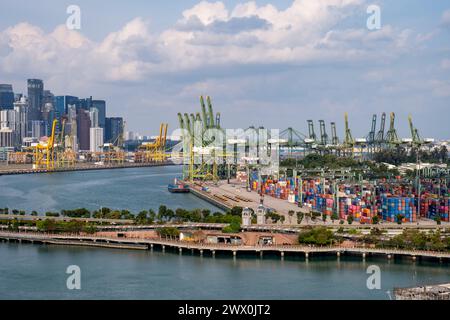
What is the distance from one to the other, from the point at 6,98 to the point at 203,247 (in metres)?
64.3

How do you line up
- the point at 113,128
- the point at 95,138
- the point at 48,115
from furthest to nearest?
the point at 113,128 → the point at 48,115 → the point at 95,138

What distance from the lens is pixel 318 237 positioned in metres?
11.4

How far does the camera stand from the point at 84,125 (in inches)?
2643

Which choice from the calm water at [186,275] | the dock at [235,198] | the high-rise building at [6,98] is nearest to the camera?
the calm water at [186,275]

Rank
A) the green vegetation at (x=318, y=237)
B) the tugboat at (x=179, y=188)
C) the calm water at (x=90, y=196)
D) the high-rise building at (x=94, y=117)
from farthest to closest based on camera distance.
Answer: the high-rise building at (x=94, y=117)
the tugboat at (x=179, y=188)
the calm water at (x=90, y=196)
the green vegetation at (x=318, y=237)

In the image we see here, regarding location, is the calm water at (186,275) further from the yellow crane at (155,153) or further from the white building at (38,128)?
the white building at (38,128)

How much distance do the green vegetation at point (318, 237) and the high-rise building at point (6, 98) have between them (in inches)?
2516

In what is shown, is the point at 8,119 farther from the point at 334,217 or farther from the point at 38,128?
A: the point at 334,217

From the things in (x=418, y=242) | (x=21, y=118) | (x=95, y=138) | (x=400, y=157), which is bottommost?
(x=418, y=242)

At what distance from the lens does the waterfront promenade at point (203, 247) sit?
35.7 ft

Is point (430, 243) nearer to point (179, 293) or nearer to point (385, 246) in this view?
point (385, 246)

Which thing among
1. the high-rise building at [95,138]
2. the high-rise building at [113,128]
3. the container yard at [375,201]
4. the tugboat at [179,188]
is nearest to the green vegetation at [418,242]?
the container yard at [375,201]

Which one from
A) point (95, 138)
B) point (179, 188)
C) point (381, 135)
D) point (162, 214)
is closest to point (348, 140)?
point (381, 135)

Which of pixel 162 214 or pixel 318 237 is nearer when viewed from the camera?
pixel 318 237
